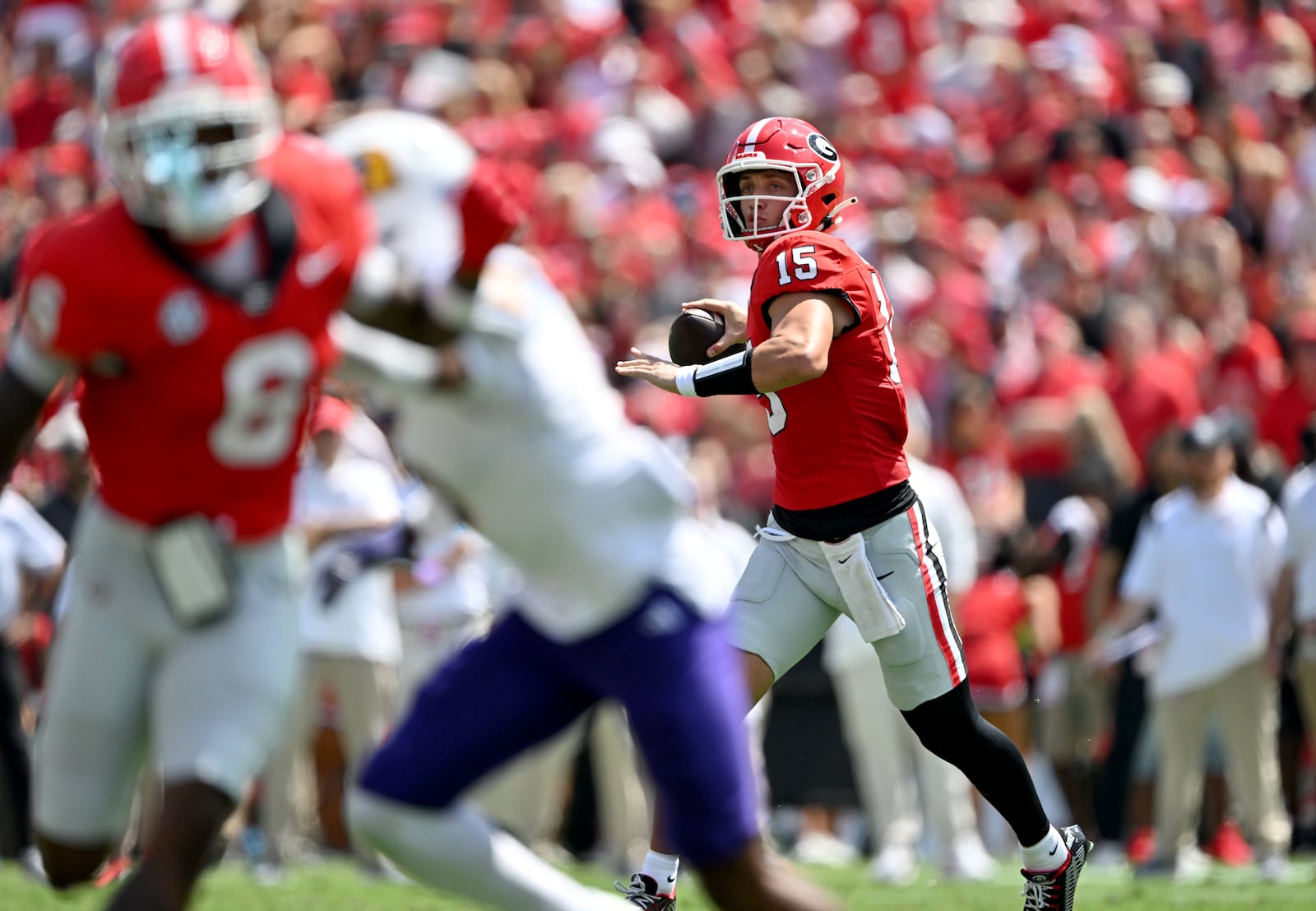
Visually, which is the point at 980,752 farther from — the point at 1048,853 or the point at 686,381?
the point at 686,381

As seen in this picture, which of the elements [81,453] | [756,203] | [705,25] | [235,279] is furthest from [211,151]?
[705,25]

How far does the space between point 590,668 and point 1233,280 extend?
8150 mm

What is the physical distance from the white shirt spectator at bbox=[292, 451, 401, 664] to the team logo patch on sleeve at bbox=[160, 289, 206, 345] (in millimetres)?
5483

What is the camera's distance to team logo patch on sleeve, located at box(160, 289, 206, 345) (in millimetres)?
3939

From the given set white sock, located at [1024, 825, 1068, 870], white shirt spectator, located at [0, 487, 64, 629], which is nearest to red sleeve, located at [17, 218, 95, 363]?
white sock, located at [1024, 825, 1068, 870]

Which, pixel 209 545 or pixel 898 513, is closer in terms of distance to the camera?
pixel 209 545

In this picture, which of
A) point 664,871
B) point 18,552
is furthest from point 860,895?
point 18,552

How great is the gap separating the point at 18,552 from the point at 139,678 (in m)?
6.03

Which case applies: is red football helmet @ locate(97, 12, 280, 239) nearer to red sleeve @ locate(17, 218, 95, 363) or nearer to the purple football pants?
red sleeve @ locate(17, 218, 95, 363)

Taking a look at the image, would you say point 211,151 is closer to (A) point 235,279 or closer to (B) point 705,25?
Answer: (A) point 235,279

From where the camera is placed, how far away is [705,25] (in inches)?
602

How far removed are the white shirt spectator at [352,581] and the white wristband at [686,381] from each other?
4.34m

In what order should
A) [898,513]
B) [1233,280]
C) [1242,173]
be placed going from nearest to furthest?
[898,513] → [1233,280] → [1242,173]

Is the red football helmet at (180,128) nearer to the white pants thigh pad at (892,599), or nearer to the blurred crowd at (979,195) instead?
the white pants thigh pad at (892,599)
